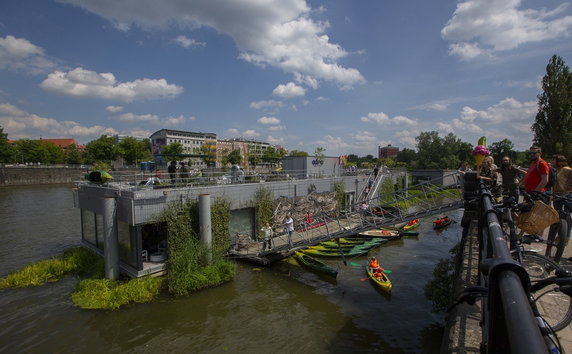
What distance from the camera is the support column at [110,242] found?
14781 mm

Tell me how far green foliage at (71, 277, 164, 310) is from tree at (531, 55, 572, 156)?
47626mm

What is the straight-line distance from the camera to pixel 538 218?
570 cm

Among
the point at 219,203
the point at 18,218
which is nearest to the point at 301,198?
→ the point at 219,203

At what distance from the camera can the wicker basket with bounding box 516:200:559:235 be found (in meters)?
5.57

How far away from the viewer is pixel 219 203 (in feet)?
58.6

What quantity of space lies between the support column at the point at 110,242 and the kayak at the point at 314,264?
10.3m

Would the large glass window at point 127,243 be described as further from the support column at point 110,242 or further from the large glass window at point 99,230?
the large glass window at point 99,230

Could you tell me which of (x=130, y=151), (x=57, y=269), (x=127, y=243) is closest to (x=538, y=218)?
(x=127, y=243)

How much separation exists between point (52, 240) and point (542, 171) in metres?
30.9

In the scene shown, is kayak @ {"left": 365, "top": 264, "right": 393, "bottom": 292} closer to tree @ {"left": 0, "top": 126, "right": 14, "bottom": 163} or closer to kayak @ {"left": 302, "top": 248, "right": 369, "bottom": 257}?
kayak @ {"left": 302, "top": 248, "right": 369, "bottom": 257}

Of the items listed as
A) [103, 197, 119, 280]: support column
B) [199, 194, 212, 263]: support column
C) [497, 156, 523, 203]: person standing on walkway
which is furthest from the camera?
[199, 194, 212, 263]: support column

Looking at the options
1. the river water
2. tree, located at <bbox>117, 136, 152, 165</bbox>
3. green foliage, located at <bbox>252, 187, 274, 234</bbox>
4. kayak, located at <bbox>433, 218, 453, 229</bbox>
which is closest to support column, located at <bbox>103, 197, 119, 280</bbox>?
the river water

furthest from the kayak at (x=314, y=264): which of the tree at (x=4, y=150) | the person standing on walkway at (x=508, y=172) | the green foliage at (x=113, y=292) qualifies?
the tree at (x=4, y=150)

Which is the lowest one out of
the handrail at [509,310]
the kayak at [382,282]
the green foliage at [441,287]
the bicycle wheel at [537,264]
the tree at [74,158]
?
the kayak at [382,282]
